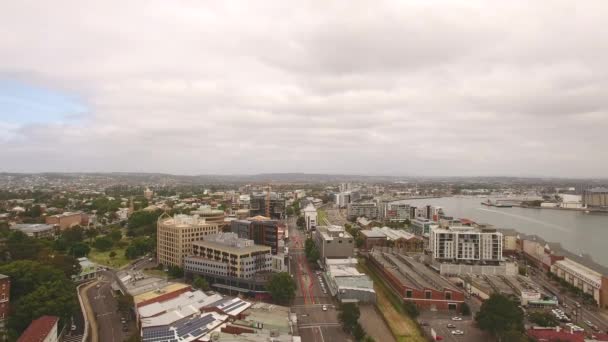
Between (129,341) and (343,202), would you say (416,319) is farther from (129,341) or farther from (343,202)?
(343,202)

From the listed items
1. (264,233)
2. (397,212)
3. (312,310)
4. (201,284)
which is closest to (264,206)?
(397,212)

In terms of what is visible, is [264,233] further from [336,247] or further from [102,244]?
[102,244]

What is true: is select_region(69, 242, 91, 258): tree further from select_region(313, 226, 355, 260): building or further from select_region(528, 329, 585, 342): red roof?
select_region(528, 329, 585, 342): red roof

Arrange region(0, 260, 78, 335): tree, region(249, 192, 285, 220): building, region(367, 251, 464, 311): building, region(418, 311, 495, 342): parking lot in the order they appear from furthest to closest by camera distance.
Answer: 1. region(249, 192, 285, 220): building
2. region(367, 251, 464, 311): building
3. region(418, 311, 495, 342): parking lot
4. region(0, 260, 78, 335): tree

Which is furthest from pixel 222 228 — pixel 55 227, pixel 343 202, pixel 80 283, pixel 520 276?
pixel 343 202

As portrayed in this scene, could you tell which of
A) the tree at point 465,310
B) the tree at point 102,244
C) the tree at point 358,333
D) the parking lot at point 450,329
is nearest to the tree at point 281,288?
the tree at point 358,333

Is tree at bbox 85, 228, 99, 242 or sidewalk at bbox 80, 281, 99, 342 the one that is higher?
tree at bbox 85, 228, 99, 242

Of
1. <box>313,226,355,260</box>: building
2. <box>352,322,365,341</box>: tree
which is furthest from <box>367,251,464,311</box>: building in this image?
<box>352,322,365,341</box>: tree
